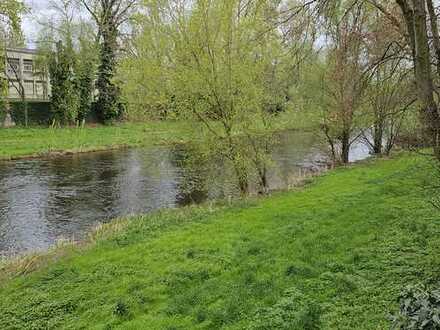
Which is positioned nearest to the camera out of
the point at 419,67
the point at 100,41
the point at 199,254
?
the point at 419,67

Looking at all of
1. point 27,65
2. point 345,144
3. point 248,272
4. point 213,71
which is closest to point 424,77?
point 248,272

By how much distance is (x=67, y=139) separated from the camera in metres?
31.7

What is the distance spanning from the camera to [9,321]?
7.32 metres

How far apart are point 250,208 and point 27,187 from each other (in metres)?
10.9

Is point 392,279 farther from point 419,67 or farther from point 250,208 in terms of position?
point 250,208

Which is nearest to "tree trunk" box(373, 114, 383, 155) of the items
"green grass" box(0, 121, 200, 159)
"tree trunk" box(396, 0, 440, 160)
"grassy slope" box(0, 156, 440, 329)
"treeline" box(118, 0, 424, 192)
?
"treeline" box(118, 0, 424, 192)

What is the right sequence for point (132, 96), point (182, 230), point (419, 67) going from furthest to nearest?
point (132, 96) → point (182, 230) → point (419, 67)

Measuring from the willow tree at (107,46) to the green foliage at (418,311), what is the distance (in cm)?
3849

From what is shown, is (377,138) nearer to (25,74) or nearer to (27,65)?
(27,65)

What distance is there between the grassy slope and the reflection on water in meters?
3.33

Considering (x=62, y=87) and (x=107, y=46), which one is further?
(x=107, y=46)

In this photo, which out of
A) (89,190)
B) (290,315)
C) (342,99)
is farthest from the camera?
(342,99)

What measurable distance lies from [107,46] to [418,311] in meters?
40.9

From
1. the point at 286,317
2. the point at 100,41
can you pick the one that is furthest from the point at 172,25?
the point at 100,41
